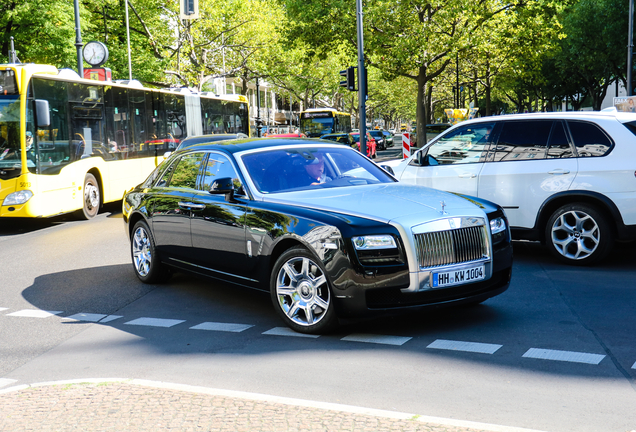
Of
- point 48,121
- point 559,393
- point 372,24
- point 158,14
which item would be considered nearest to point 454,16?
point 372,24

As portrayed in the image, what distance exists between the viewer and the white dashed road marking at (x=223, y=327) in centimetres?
604

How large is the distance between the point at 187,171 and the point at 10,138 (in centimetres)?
683

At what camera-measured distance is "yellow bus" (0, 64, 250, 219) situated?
12.9 metres

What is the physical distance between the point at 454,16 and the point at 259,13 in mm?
17849

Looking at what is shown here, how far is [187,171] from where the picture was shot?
7.46 metres

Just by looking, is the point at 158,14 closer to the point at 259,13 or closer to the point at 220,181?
the point at 259,13

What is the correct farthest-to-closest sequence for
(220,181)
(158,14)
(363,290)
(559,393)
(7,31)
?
(158,14)
(7,31)
(220,181)
(363,290)
(559,393)

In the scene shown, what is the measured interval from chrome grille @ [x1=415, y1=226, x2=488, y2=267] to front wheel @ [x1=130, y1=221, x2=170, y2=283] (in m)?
3.43

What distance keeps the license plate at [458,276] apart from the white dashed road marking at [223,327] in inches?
65.0

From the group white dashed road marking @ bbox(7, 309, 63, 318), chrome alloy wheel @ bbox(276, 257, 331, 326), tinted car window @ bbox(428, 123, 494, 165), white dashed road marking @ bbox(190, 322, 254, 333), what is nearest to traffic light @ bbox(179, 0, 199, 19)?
tinted car window @ bbox(428, 123, 494, 165)

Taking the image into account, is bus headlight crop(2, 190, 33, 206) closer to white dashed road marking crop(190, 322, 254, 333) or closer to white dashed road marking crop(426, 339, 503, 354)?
white dashed road marking crop(190, 322, 254, 333)

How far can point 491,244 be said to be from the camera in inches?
229

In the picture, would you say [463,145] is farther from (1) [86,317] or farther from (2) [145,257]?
(1) [86,317]

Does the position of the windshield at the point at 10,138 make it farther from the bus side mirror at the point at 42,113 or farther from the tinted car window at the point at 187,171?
the tinted car window at the point at 187,171
